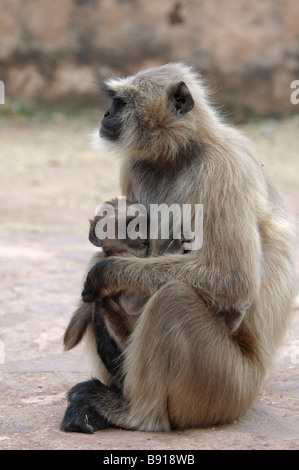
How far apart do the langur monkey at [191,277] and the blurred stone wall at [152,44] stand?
11.5 metres

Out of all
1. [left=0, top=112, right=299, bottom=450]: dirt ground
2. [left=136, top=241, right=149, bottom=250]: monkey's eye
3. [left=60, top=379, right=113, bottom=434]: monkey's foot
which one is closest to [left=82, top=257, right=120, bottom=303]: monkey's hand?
[left=136, top=241, right=149, bottom=250]: monkey's eye

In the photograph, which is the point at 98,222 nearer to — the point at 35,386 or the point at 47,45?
the point at 35,386

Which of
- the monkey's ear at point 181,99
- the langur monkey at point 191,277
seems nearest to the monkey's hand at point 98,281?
the langur monkey at point 191,277

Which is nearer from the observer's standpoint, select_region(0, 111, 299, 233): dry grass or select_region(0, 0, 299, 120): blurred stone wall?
select_region(0, 111, 299, 233): dry grass

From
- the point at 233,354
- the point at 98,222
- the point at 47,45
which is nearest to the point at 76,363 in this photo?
the point at 98,222

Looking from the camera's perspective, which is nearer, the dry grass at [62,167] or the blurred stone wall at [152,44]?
the dry grass at [62,167]

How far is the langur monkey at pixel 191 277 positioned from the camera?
3309 mm

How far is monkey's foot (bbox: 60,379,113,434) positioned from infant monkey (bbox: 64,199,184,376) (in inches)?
8.3

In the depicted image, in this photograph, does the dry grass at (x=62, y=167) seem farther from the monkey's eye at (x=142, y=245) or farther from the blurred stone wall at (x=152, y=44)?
the monkey's eye at (x=142, y=245)

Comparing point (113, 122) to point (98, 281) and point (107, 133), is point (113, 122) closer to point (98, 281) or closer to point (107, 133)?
point (107, 133)

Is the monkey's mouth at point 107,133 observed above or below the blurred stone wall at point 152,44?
below

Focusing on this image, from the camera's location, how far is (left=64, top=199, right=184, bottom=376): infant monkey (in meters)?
3.64

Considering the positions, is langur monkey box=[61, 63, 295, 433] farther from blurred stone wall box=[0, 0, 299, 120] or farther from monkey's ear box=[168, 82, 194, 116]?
blurred stone wall box=[0, 0, 299, 120]

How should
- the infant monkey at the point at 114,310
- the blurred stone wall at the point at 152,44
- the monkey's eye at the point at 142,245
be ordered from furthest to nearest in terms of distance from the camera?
1. the blurred stone wall at the point at 152,44
2. the monkey's eye at the point at 142,245
3. the infant monkey at the point at 114,310
